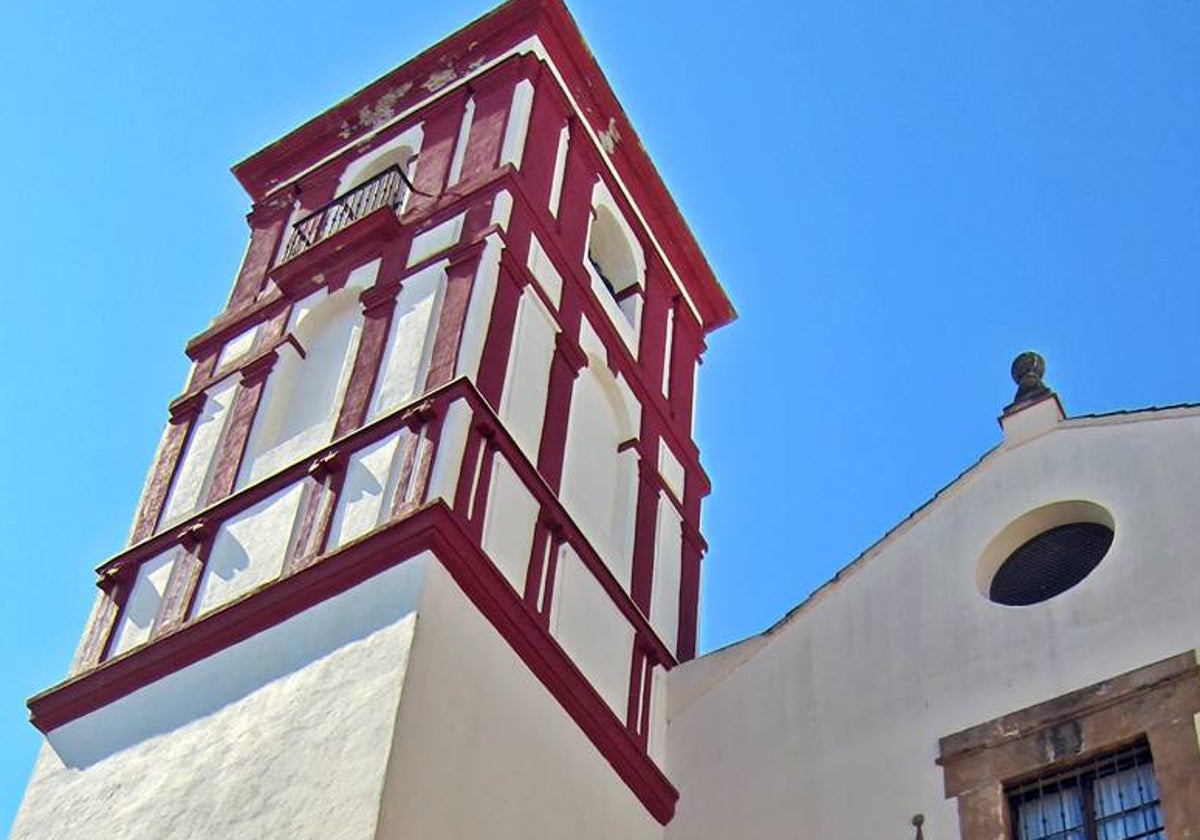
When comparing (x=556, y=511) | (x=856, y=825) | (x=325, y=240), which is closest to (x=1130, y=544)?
(x=856, y=825)

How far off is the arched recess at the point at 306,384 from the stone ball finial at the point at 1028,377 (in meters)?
5.19

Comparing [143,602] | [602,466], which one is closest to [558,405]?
[602,466]

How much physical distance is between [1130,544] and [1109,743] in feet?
5.27

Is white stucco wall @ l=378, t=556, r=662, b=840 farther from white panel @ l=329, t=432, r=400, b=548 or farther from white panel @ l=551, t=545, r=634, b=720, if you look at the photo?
white panel @ l=329, t=432, r=400, b=548

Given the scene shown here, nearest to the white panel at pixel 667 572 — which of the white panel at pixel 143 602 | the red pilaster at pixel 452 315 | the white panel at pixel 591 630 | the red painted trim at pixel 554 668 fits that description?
the white panel at pixel 591 630

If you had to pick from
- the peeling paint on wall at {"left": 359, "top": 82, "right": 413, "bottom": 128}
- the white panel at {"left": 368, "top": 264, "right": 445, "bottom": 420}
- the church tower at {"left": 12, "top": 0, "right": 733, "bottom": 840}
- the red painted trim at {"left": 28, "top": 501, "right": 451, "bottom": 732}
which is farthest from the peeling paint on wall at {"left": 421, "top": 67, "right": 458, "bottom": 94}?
the red painted trim at {"left": 28, "top": 501, "right": 451, "bottom": 732}

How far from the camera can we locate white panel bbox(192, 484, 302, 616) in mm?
14391

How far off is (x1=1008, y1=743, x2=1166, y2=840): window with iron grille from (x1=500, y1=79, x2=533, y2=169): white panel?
7.03 m

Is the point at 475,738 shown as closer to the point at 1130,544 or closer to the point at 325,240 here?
the point at 1130,544

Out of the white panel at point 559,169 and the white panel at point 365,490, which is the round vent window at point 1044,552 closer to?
the white panel at point 365,490

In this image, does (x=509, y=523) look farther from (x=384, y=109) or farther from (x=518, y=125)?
(x=384, y=109)

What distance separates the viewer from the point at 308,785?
40.4ft

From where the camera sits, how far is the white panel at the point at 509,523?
13992mm

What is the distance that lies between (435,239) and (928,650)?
5.36m
